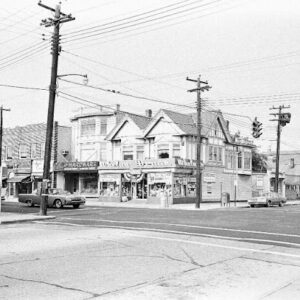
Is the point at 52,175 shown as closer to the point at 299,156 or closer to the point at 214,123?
the point at 214,123

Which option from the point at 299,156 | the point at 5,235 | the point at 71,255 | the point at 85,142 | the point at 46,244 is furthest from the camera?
the point at 299,156

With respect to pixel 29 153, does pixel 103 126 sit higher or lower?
higher

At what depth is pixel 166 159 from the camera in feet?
143

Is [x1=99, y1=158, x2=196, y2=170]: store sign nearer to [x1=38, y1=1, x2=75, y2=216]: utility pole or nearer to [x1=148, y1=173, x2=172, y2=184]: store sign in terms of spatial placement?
[x1=148, y1=173, x2=172, y2=184]: store sign

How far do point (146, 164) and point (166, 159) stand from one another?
2.49 meters

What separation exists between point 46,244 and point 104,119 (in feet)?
130

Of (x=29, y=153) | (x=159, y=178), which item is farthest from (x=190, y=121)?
(x=29, y=153)

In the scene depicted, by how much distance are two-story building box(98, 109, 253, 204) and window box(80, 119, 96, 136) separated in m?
3.28

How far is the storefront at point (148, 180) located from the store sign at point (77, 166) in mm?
1111

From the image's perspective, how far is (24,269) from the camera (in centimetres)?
936

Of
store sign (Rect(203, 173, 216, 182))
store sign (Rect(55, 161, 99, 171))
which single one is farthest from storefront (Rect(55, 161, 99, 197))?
store sign (Rect(203, 173, 216, 182))

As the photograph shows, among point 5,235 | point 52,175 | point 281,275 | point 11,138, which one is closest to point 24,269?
point 281,275

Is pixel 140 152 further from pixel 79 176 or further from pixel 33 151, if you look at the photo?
pixel 33 151

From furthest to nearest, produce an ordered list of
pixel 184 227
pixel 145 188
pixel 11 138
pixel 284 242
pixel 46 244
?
pixel 11 138 < pixel 145 188 < pixel 184 227 < pixel 284 242 < pixel 46 244
